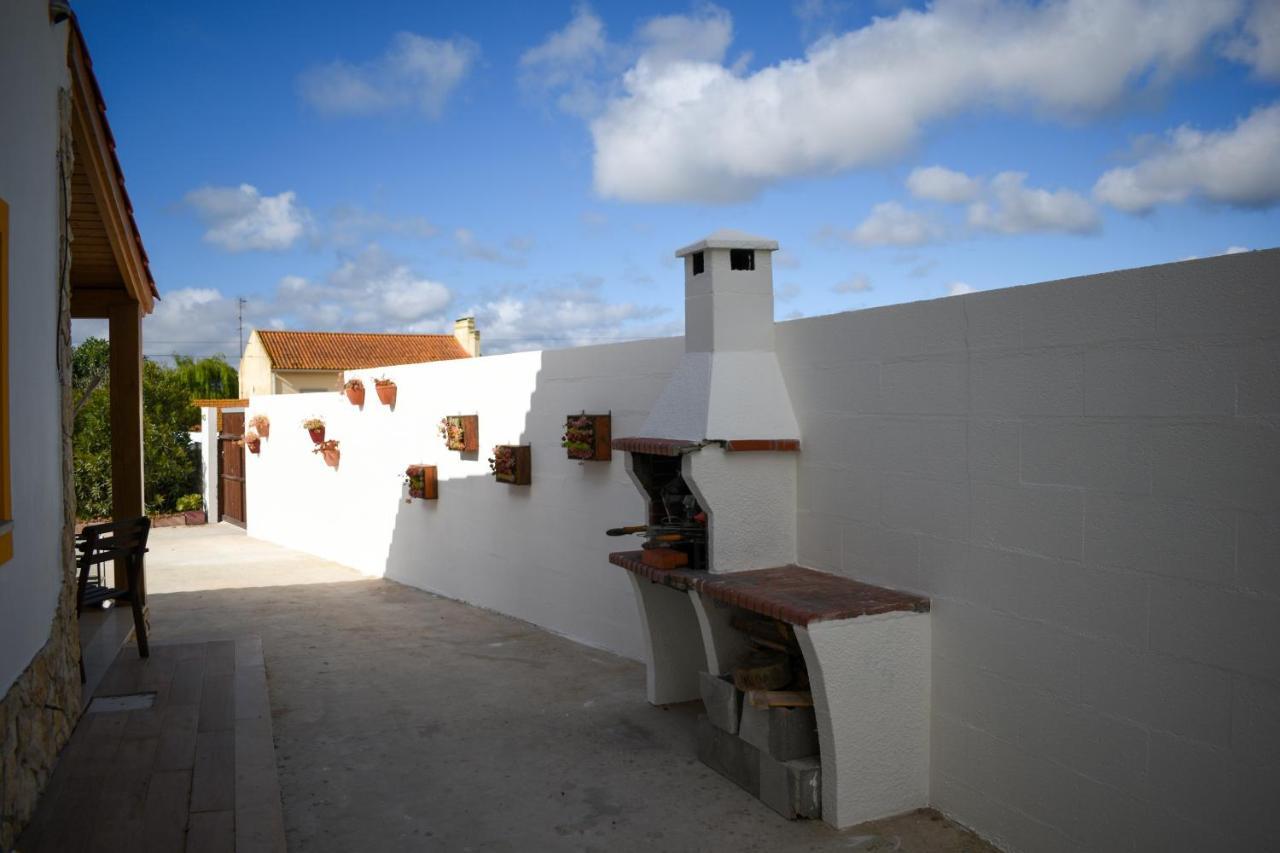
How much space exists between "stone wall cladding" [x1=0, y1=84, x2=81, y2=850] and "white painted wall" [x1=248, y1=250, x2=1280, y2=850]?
3.59m

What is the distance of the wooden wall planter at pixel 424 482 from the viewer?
31.8 feet

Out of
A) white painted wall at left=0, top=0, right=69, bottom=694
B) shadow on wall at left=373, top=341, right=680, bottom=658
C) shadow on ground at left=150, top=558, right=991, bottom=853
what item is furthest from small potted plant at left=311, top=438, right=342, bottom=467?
white painted wall at left=0, top=0, right=69, bottom=694

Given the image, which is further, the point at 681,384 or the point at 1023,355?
the point at 681,384

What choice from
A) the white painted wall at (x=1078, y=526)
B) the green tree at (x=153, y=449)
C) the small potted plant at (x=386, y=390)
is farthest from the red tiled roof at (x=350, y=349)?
the white painted wall at (x=1078, y=526)

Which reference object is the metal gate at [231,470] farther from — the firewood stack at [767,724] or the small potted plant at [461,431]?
the firewood stack at [767,724]

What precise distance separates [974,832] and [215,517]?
50.5 feet

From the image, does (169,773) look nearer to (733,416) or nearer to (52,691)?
(52,691)

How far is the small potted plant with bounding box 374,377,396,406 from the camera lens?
10.4 meters

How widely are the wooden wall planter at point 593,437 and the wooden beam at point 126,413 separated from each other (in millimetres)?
3544

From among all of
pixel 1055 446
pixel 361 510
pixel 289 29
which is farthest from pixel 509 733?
pixel 289 29

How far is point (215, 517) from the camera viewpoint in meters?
16.8

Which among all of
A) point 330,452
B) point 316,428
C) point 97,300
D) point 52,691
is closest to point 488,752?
point 52,691

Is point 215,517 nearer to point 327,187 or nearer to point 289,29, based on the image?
point 327,187

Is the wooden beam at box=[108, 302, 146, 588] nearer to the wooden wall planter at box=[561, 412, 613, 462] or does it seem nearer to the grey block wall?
the wooden wall planter at box=[561, 412, 613, 462]
